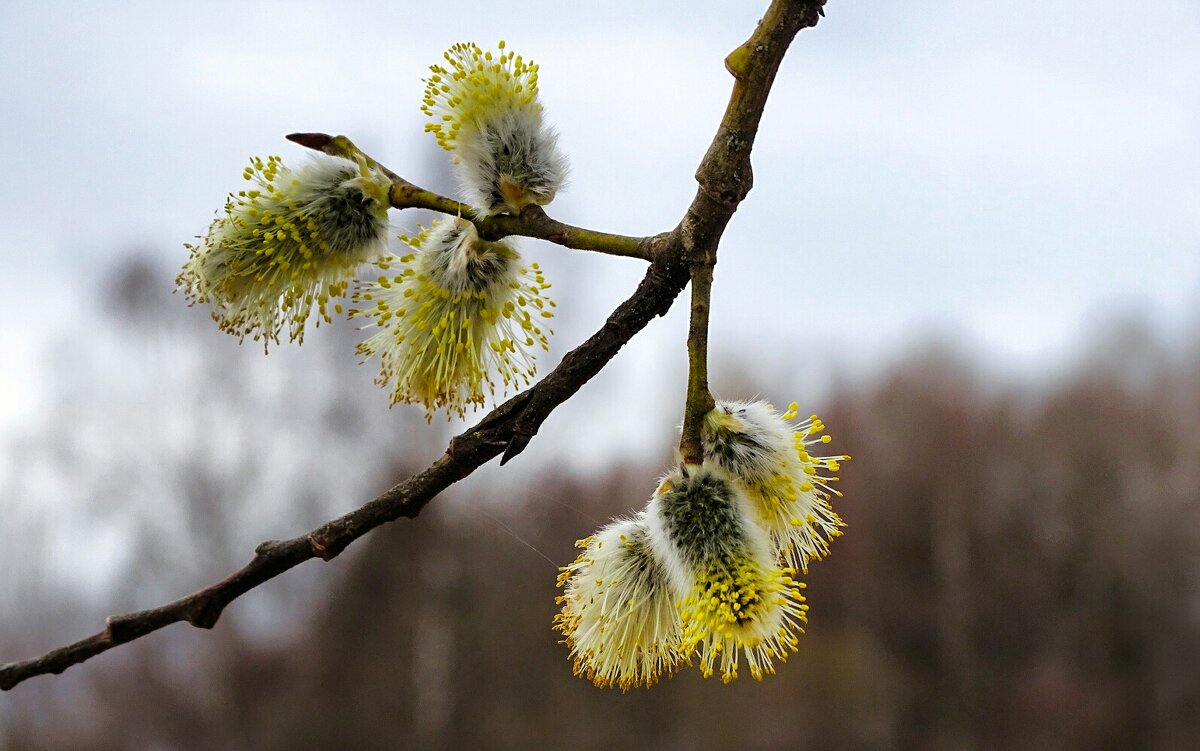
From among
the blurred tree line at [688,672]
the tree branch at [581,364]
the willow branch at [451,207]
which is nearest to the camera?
the tree branch at [581,364]

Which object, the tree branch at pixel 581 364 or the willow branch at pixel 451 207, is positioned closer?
the tree branch at pixel 581 364

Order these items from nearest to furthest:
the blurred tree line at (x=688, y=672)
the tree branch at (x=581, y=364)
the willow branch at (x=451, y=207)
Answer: the tree branch at (x=581, y=364), the willow branch at (x=451, y=207), the blurred tree line at (x=688, y=672)

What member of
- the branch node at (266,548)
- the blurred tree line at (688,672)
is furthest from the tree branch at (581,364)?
the blurred tree line at (688,672)

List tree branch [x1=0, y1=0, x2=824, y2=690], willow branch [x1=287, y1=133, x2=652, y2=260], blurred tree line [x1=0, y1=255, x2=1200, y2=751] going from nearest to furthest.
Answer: tree branch [x1=0, y1=0, x2=824, y2=690] → willow branch [x1=287, y1=133, x2=652, y2=260] → blurred tree line [x1=0, y1=255, x2=1200, y2=751]

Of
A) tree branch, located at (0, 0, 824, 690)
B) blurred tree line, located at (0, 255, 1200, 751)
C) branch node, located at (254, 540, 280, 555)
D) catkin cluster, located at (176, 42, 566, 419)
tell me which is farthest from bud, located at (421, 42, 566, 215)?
blurred tree line, located at (0, 255, 1200, 751)

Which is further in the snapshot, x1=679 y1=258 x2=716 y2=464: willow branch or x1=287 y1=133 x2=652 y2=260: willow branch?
x1=287 y1=133 x2=652 y2=260: willow branch

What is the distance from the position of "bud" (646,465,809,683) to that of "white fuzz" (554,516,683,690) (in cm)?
5

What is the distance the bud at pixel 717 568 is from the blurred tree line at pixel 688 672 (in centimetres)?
561

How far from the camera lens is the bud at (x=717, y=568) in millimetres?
1213

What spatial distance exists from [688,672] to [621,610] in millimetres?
15647

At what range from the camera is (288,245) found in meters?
1.30

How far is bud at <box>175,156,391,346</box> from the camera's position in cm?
128

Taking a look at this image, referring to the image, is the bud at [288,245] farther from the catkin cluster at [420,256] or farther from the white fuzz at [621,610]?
the white fuzz at [621,610]

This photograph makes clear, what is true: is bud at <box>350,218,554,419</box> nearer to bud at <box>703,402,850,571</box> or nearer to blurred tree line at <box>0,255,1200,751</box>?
bud at <box>703,402,850,571</box>
